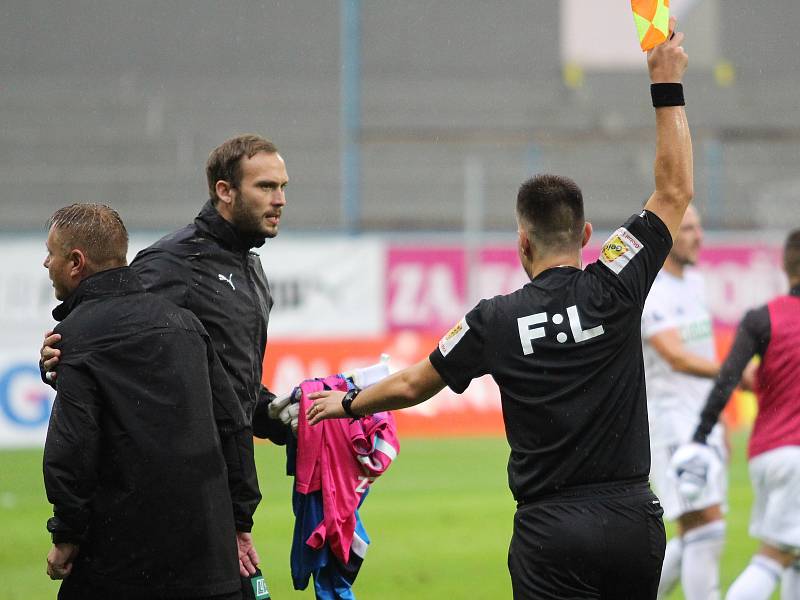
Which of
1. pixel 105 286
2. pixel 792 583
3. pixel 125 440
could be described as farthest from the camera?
pixel 792 583

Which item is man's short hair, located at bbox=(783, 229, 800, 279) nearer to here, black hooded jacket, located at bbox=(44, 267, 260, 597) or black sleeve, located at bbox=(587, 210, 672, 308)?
black sleeve, located at bbox=(587, 210, 672, 308)

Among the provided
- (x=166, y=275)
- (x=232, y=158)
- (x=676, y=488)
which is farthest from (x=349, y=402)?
(x=676, y=488)

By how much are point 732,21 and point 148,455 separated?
80.2ft

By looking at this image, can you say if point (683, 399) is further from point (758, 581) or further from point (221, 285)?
point (221, 285)

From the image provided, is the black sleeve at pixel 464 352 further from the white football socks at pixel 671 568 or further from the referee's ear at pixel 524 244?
the white football socks at pixel 671 568

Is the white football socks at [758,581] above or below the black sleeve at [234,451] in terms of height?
below

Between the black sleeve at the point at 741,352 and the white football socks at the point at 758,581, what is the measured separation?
32.7 inches

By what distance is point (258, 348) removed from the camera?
488 centimetres

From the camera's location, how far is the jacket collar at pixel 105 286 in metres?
3.97

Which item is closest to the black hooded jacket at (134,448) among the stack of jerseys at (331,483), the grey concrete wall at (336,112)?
the stack of jerseys at (331,483)

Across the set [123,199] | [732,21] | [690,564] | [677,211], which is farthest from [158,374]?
[732,21]

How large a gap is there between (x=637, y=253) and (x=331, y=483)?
5.29 feet

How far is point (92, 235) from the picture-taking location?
402 cm

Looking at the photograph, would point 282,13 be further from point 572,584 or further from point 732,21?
point 572,584
